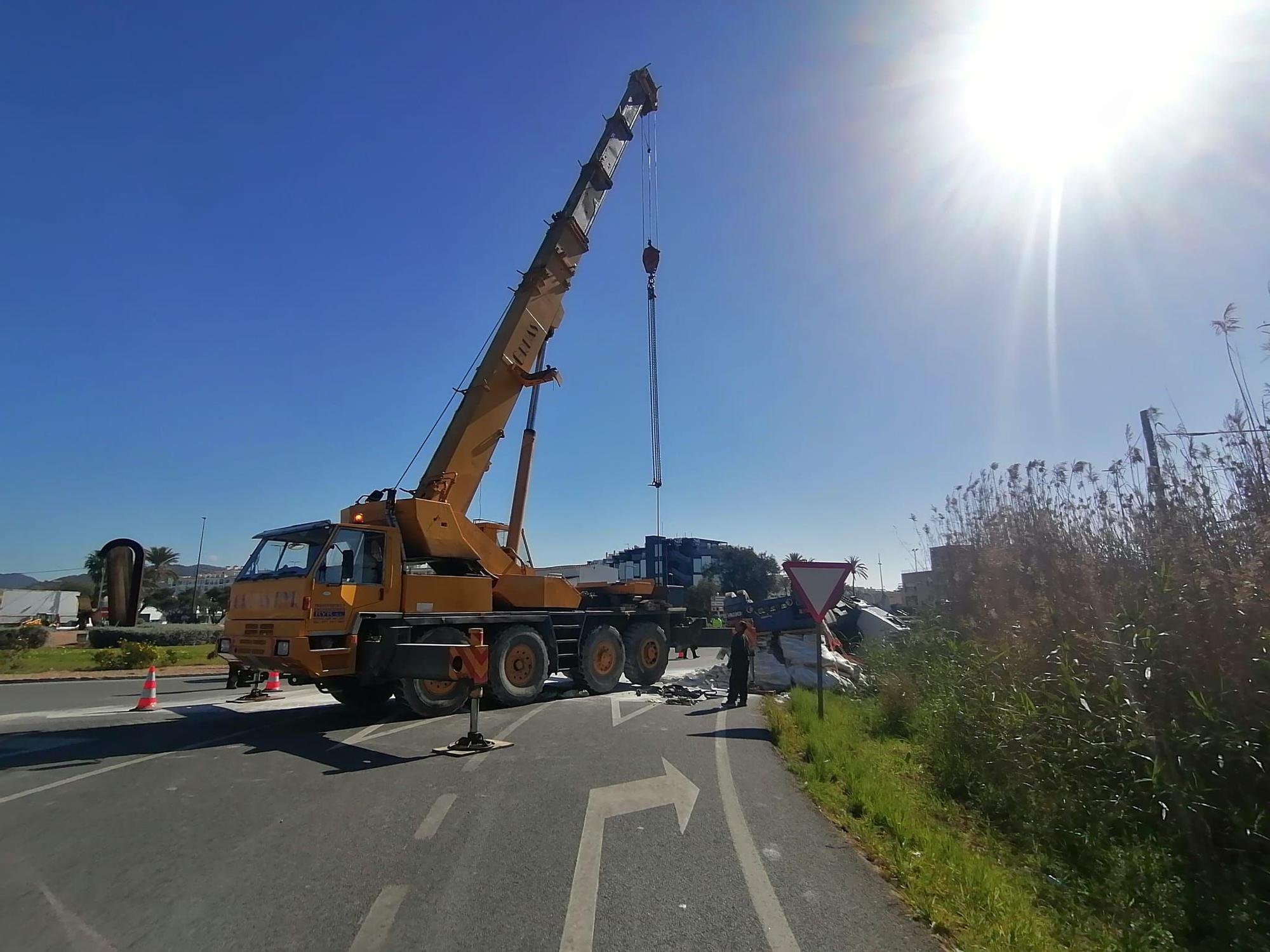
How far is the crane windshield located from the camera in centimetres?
1019

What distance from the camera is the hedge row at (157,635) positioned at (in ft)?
85.3

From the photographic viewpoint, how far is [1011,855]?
5.06m

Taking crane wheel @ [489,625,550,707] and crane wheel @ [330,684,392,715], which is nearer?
crane wheel @ [330,684,392,715]

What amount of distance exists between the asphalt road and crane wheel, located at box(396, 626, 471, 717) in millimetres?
1639

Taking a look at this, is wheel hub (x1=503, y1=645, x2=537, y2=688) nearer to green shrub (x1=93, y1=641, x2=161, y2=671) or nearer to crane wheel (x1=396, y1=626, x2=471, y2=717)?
crane wheel (x1=396, y1=626, x2=471, y2=717)

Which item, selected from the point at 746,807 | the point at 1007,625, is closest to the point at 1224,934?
the point at 746,807

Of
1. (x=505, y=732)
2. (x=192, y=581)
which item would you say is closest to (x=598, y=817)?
(x=505, y=732)

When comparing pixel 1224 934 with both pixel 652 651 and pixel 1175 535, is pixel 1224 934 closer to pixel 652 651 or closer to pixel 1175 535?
pixel 1175 535

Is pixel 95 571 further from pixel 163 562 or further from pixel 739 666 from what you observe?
pixel 739 666

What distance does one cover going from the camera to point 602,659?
14570 millimetres

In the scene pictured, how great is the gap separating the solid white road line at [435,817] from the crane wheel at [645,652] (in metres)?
9.12

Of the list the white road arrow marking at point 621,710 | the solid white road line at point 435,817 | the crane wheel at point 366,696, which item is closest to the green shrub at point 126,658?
the crane wheel at point 366,696

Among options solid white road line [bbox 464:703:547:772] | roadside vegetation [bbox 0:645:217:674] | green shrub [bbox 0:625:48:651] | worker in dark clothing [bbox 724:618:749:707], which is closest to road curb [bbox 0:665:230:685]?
roadside vegetation [bbox 0:645:217:674]

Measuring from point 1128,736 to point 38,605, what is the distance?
8436 centimetres
